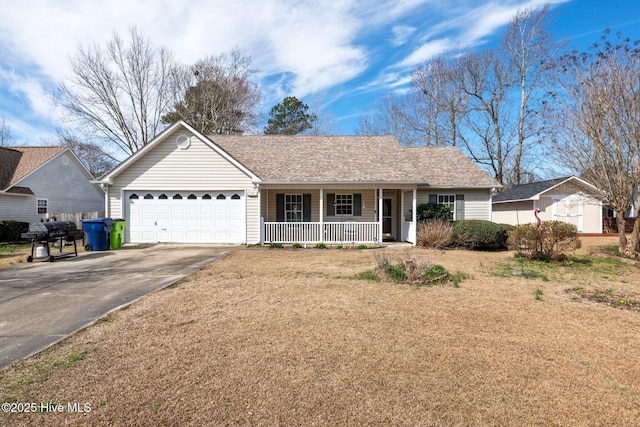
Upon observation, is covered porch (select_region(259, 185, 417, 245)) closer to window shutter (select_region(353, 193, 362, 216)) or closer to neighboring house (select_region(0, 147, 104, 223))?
window shutter (select_region(353, 193, 362, 216))

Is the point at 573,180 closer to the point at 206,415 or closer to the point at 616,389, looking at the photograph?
the point at 616,389

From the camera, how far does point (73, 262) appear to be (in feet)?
33.3

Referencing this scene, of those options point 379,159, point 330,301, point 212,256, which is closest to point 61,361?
point 330,301

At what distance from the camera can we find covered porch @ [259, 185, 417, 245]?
576 inches

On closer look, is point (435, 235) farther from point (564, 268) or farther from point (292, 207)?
point (292, 207)

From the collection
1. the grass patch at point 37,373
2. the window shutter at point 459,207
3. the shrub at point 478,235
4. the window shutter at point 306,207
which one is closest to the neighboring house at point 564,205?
the window shutter at point 459,207

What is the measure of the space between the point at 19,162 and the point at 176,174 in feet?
48.1

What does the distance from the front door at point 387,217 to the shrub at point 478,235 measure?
403cm

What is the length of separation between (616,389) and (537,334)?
1397 mm

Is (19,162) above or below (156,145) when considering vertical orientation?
above

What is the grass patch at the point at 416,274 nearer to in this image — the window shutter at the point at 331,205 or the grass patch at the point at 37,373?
the grass patch at the point at 37,373

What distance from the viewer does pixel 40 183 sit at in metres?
21.1

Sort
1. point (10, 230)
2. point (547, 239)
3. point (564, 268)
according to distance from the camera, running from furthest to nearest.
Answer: point (10, 230) < point (547, 239) < point (564, 268)

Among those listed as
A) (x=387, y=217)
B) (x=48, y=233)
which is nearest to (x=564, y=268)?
(x=387, y=217)
